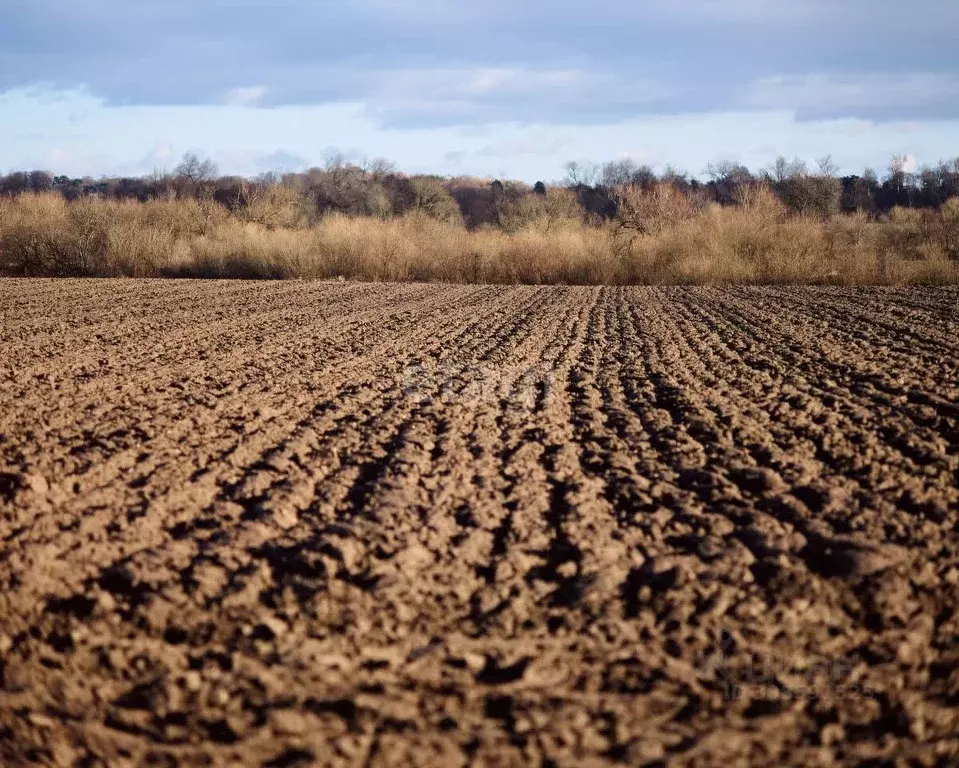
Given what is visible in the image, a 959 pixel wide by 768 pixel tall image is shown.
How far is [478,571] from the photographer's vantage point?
13.6 feet

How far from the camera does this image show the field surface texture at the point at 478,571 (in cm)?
304

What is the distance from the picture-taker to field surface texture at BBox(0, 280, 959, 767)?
9.97 ft

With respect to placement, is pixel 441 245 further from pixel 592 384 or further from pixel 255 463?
pixel 255 463

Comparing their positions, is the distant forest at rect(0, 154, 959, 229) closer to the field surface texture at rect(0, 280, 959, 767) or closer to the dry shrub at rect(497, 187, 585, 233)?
the dry shrub at rect(497, 187, 585, 233)

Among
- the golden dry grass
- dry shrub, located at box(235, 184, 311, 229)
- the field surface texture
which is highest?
dry shrub, located at box(235, 184, 311, 229)

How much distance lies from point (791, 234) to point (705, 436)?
78.0ft

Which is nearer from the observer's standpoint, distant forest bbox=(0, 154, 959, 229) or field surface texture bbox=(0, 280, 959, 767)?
field surface texture bbox=(0, 280, 959, 767)

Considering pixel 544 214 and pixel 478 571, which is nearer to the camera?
pixel 478 571

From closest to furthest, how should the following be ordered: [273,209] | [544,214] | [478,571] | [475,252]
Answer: [478,571]
[475,252]
[273,209]
[544,214]

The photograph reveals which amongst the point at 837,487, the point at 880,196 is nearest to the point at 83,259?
the point at 837,487

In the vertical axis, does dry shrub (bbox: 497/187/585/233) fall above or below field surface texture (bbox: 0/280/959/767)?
above

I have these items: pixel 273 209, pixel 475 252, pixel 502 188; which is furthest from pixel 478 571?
pixel 502 188

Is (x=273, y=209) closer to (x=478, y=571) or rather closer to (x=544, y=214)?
(x=544, y=214)

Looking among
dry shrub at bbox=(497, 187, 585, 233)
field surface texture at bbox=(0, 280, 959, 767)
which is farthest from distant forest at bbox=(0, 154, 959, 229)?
field surface texture at bbox=(0, 280, 959, 767)
